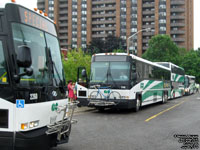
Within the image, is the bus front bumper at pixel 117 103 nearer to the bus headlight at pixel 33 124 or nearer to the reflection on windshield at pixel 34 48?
the reflection on windshield at pixel 34 48

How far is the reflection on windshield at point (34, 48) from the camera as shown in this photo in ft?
16.7

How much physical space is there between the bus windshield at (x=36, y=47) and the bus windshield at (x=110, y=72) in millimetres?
8341

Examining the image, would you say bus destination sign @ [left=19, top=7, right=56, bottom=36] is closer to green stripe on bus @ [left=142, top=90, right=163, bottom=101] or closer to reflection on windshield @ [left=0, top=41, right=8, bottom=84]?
reflection on windshield @ [left=0, top=41, right=8, bottom=84]

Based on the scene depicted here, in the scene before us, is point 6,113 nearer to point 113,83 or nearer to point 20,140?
point 20,140

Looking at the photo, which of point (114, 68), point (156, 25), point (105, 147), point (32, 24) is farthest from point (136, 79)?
point (156, 25)

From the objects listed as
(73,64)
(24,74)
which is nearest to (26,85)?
(24,74)

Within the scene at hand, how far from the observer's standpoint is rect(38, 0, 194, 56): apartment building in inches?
3873

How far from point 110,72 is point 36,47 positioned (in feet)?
30.0

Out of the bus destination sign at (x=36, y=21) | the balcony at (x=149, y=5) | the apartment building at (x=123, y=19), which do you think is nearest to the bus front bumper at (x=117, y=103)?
the bus destination sign at (x=36, y=21)

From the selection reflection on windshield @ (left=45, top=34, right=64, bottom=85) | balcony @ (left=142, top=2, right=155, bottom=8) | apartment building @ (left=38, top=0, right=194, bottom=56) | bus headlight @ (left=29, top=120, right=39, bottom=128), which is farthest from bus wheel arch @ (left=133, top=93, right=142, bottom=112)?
balcony @ (left=142, top=2, right=155, bottom=8)

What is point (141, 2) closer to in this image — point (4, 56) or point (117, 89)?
point (117, 89)

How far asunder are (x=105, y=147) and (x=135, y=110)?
903 cm

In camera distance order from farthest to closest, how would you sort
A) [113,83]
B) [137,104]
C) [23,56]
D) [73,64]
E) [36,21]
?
[73,64], [137,104], [113,83], [36,21], [23,56]

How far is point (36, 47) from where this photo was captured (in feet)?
18.2
